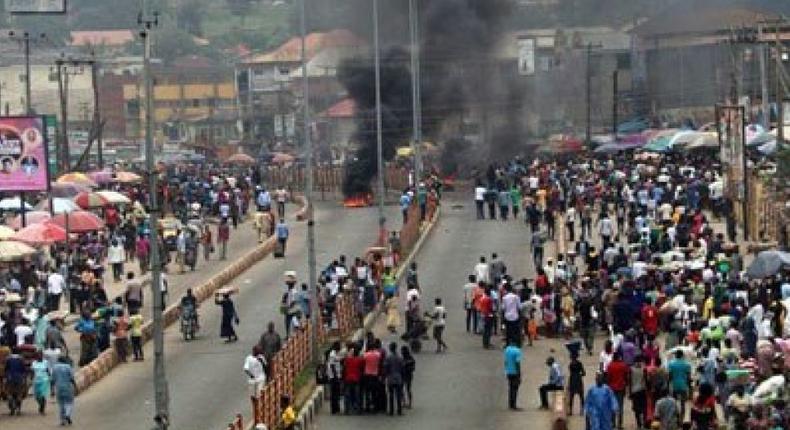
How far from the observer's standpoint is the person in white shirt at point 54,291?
44688 millimetres

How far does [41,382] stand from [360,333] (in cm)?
818

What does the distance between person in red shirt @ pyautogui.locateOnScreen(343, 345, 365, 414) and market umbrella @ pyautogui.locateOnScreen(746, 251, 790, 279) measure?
676 centimetres

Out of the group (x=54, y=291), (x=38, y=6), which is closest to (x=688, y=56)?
(x=38, y=6)

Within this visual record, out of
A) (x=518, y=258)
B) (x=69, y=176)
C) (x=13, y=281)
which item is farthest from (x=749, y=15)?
(x=13, y=281)

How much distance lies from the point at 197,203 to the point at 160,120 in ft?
307

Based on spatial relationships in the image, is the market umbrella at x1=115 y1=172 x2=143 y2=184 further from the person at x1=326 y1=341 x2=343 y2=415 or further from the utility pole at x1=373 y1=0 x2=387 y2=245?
the person at x1=326 y1=341 x2=343 y2=415

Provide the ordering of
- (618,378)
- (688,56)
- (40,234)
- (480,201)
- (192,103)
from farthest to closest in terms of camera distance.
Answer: (192,103) < (688,56) < (480,201) < (40,234) < (618,378)

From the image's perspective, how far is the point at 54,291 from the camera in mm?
44906

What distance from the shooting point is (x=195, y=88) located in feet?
538

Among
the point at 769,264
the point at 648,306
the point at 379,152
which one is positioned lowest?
the point at 648,306

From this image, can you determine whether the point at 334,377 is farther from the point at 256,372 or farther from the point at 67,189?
the point at 67,189

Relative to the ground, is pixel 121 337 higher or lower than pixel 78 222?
lower

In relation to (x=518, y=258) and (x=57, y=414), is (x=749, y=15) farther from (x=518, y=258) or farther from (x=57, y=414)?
(x=57, y=414)

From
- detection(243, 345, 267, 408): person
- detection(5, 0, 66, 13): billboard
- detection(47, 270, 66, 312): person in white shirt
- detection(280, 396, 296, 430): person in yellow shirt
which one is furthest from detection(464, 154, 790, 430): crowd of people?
detection(5, 0, 66, 13): billboard
